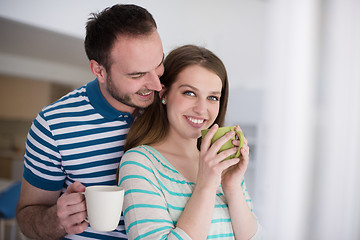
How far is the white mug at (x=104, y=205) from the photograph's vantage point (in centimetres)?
85

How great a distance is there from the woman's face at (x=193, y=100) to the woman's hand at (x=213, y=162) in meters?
0.14

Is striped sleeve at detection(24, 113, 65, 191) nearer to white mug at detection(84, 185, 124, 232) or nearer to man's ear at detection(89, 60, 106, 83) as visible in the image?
man's ear at detection(89, 60, 106, 83)

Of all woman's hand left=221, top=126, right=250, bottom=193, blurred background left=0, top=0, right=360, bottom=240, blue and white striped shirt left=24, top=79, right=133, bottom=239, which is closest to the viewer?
woman's hand left=221, top=126, right=250, bottom=193

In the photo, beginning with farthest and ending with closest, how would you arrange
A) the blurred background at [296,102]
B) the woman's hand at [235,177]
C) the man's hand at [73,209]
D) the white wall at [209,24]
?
1. the blurred background at [296,102]
2. the white wall at [209,24]
3. the woman's hand at [235,177]
4. the man's hand at [73,209]

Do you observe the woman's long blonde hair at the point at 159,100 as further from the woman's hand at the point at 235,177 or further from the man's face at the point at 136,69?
the woman's hand at the point at 235,177

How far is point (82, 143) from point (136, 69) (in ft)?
1.06

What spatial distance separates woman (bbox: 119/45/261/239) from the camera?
93 centimetres

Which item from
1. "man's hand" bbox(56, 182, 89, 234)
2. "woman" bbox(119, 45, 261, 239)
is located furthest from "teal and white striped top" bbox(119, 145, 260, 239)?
"man's hand" bbox(56, 182, 89, 234)

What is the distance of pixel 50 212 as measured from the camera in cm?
118

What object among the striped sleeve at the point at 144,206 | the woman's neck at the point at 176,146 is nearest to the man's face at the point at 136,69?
the woman's neck at the point at 176,146

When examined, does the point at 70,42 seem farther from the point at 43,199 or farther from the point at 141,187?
the point at 141,187

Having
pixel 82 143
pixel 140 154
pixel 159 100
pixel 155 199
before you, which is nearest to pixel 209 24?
pixel 159 100

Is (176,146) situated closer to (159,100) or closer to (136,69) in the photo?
(159,100)

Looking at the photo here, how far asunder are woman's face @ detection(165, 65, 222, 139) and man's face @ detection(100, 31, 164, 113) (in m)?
0.07
